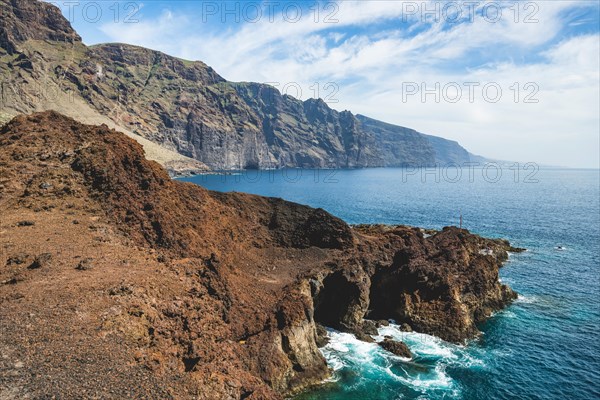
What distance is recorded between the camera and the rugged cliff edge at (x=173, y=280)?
19359mm

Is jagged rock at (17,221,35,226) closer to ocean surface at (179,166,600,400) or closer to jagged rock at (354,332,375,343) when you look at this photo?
ocean surface at (179,166,600,400)

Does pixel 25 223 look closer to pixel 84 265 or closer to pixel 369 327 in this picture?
pixel 84 265

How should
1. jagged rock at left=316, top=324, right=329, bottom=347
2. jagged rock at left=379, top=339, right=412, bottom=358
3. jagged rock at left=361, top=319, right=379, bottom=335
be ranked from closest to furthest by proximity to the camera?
jagged rock at left=379, top=339, right=412, bottom=358
jagged rock at left=316, top=324, right=329, bottom=347
jagged rock at left=361, top=319, right=379, bottom=335

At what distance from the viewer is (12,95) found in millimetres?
192875

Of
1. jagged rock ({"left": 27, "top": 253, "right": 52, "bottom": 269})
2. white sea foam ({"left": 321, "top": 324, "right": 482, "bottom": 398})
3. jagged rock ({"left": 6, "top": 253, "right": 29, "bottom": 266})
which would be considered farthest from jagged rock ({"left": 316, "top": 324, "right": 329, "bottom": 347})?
jagged rock ({"left": 6, "top": 253, "right": 29, "bottom": 266})

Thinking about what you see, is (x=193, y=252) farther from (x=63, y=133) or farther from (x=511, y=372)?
(x=511, y=372)

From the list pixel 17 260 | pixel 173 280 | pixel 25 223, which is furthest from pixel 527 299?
pixel 25 223

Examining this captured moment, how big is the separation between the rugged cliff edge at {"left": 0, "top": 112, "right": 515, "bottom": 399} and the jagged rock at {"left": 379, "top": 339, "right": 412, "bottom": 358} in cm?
457

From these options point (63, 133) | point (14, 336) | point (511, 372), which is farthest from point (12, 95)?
point (511, 372)

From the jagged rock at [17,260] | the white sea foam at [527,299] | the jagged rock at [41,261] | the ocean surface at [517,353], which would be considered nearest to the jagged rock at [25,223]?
the jagged rock at [17,260]

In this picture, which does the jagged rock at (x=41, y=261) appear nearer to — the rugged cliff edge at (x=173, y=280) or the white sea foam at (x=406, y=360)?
the rugged cliff edge at (x=173, y=280)

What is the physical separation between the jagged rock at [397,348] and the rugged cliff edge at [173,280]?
15.0 feet

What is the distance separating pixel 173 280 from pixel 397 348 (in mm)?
23461

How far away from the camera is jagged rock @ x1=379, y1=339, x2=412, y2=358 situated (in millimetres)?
37094
